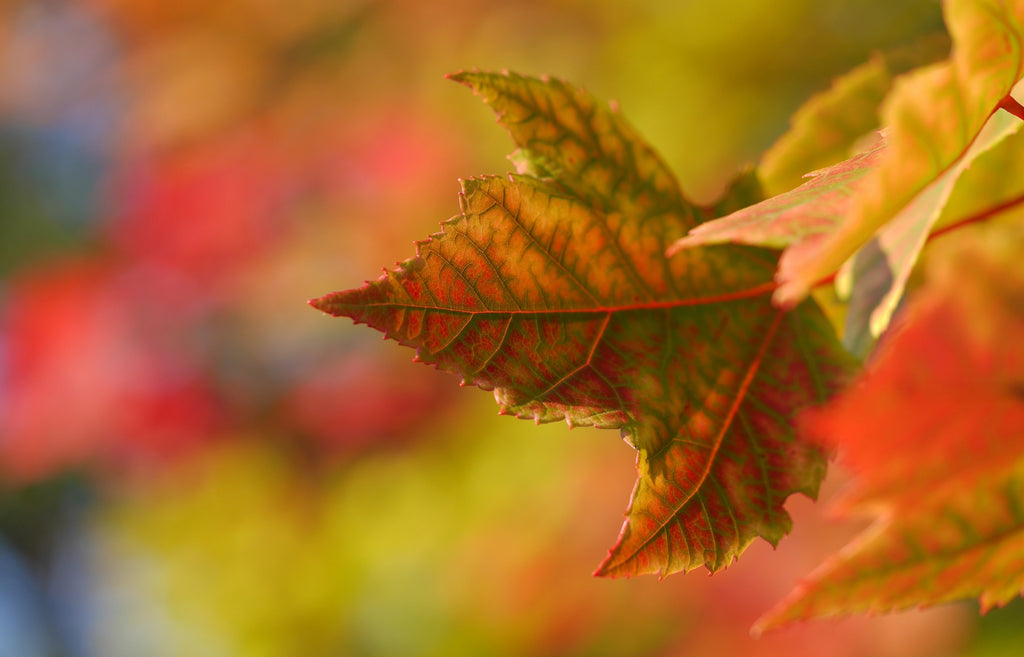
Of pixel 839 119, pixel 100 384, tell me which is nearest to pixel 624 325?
pixel 839 119

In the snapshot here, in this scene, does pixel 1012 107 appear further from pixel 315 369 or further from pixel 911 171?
pixel 315 369

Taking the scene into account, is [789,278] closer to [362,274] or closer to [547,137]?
[547,137]

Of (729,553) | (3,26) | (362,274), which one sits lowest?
(729,553)

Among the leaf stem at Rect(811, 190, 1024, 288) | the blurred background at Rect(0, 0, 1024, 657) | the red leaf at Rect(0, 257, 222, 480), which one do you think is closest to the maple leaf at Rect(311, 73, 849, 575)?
the leaf stem at Rect(811, 190, 1024, 288)

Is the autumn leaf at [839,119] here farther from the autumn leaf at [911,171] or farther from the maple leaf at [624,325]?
the autumn leaf at [911,171]

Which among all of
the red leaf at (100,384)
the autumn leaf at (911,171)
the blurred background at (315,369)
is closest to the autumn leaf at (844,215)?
the autumn leaf at (911,171)

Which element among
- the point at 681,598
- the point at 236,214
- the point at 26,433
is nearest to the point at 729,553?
the point at 681,598

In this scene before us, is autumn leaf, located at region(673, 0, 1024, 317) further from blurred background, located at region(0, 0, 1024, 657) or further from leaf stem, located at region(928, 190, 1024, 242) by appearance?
blurred background, located at region(0, 0, 1024, 657)
